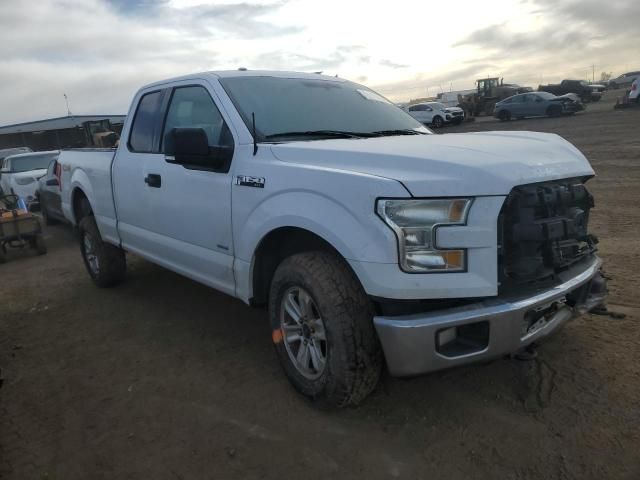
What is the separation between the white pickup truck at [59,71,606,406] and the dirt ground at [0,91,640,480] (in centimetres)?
33

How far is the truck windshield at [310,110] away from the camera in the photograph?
11.6 ft

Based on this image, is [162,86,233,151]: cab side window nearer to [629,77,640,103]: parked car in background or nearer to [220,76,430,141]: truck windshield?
[220,76,430,141]: truck windshield

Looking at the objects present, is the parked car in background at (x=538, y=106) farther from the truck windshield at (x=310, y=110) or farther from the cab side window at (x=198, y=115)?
the cab side window at (x=198, y=115)

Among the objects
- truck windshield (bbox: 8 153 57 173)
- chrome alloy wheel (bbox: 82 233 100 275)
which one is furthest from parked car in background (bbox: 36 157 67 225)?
chrome alloy wheel (bbox: 82 233 100 275)

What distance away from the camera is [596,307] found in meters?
3.14

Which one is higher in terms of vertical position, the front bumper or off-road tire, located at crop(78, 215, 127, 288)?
the front bumper

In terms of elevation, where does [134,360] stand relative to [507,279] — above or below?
below

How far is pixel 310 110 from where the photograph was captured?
3773mm

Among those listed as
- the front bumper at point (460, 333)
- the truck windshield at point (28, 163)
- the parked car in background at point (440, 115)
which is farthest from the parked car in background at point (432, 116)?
the front bumper at point (460, 333)

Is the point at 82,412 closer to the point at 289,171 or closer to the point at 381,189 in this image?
the point at 289,171

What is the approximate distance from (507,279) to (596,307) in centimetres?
89

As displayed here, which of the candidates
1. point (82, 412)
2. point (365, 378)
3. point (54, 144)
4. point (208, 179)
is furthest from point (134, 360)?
point (54, 144)

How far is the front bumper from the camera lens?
2.46 m

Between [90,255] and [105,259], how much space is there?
472 mm
